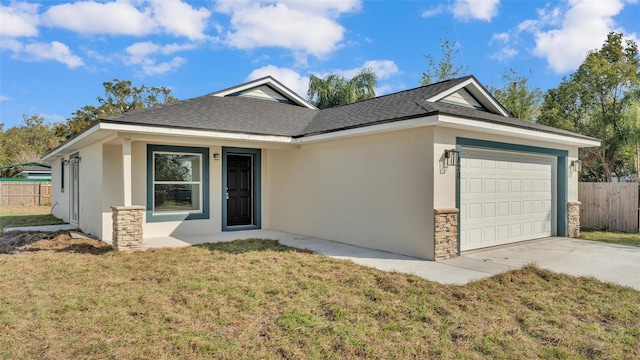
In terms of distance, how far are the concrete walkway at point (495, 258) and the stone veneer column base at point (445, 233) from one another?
0.59 feet

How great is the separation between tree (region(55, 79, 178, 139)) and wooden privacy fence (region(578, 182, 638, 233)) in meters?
33.4

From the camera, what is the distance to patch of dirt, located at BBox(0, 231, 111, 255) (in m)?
8.12

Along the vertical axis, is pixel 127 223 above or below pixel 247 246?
above

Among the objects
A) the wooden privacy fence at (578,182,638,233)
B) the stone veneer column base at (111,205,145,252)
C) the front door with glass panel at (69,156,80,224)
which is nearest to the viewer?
the stone veneer column base at (111,205,145,252)

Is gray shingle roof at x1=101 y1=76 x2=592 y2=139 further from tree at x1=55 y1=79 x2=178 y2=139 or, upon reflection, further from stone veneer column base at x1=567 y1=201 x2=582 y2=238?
tree at x1=55 y1=79 x2=178 y2=139

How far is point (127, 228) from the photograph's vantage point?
780 cm

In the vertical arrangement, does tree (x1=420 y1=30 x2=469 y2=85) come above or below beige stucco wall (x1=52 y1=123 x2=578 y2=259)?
above

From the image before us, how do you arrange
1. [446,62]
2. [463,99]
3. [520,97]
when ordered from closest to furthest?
[463,99]
[520,97]
[446,62]

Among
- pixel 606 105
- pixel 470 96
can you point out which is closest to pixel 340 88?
pixel 606 105

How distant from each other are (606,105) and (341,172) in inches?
607

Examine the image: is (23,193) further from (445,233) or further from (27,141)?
(27,141)

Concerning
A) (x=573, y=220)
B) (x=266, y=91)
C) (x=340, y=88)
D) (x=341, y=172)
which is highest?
(x=340, y=88)

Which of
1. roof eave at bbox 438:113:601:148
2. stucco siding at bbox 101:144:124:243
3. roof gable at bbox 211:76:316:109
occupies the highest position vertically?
roof gable at bbox 211:76:316:109

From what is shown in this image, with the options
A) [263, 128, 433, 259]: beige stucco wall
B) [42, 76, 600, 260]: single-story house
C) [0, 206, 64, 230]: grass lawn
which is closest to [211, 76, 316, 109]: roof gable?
[42, 76, 600, 260]: single-story house
